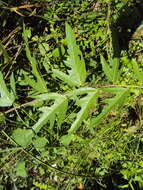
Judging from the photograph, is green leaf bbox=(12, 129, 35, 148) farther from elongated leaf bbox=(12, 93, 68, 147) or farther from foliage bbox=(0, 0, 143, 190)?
foliage bbox=(0, 0, 143, 190)

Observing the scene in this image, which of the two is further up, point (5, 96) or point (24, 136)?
point (5, 96)

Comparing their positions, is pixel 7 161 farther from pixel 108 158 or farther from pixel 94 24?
pixel 94 24

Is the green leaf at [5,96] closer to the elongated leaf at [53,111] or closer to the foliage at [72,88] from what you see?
the elongated leaf at [53,111]

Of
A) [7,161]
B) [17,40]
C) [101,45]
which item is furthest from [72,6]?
[7,161]

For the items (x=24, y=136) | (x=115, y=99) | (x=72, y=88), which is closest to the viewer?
(x=115, y=99)

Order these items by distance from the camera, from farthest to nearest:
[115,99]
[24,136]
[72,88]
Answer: [72,88], [24,136], [115,99]

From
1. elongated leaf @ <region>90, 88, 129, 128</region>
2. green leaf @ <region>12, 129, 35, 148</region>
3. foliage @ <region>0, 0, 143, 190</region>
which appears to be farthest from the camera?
foliage @ <region>0, 0, 143, 190</region>

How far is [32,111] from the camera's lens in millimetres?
1640

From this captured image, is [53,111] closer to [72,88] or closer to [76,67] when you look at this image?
[76,67]

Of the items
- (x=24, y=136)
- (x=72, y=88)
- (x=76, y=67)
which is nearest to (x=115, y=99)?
(x=76, y=67)

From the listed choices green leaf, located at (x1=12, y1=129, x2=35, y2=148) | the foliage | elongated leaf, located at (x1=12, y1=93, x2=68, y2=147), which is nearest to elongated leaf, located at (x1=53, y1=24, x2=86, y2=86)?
elongated leaf, located at (x1=12, y1=93, x2=68, y2=147)

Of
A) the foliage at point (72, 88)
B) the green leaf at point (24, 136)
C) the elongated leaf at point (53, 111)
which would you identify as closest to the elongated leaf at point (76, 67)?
the elongated leaf at point (53, 111)

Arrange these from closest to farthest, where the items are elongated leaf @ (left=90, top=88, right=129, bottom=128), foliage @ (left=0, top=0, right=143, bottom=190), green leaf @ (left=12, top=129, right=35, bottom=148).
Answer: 1. elongated leaf @ (left=90, top=88, right=129, bottom=128)
2. green leaf @ (left=12, top=129, right=35, bottom=148)
3. foliage @ (left=0, top=0, right=143, bottom=190)

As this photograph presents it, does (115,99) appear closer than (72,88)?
Yes
